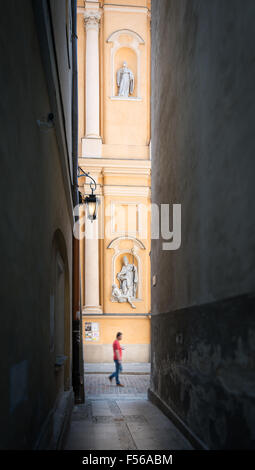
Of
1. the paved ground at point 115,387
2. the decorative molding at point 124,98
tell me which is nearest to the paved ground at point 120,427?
the paved ground at point 115,387

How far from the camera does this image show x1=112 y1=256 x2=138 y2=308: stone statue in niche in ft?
61.8

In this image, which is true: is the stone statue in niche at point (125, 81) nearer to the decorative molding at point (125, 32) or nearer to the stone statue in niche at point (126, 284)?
the decorative molding at point (125, 32)

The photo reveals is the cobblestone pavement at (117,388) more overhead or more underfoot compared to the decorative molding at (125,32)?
more underfoot

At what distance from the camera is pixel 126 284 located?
1891 cm

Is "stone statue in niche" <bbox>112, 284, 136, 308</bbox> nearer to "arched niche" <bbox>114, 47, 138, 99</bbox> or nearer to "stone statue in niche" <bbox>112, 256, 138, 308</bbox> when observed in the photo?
"stone statue in niche" <bbox>112, 256, 138, 308</bbox>

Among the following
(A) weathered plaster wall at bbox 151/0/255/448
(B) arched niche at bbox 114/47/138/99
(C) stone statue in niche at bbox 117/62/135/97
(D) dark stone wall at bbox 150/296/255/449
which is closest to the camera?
(D) dark stone wall at bbox 150/296/255/449

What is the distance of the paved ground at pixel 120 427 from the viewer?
6234 mm

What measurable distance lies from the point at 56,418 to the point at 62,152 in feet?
9.84

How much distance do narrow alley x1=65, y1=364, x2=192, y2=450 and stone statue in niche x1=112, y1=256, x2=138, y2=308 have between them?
6894 mm

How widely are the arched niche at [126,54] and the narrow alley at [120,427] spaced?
12373 millimetres

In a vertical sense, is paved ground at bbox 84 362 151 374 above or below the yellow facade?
below

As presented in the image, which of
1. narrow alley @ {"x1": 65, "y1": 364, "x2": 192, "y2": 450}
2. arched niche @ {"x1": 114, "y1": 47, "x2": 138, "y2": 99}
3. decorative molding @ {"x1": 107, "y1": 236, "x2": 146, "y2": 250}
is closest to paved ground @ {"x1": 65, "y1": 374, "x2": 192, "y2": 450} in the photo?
narrow alley @ {"x1": 65, "y1": 364, "x2": 192, "y2": 450}

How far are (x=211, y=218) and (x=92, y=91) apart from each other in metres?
15.2

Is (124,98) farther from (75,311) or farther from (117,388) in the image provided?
(75,311)
